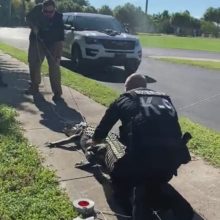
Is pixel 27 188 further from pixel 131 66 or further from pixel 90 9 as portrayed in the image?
pixel 90 9

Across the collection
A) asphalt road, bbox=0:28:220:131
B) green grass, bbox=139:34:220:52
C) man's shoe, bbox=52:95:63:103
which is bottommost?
green grass, bbox=139:34:220:52

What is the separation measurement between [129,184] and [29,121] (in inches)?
132

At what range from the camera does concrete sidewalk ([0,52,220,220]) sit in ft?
15.0

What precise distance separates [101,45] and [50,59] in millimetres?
5019

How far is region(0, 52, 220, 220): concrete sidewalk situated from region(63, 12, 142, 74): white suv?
3882mm

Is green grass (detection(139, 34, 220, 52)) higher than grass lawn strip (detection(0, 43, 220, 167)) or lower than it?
lower

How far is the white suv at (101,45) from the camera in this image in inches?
530

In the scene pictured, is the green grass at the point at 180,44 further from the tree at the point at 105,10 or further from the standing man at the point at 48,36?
the tree at the point at 105,10

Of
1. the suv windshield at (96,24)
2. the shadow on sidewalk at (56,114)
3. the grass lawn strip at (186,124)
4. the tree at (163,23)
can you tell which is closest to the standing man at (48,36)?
the shadow on sidewalk at (56,114)

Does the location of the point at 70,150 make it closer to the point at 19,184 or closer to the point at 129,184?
the point at 19,184

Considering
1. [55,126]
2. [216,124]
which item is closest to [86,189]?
[55,126]

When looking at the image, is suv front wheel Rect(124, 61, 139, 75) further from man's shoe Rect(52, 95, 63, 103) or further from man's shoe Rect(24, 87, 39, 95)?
man's shoe Rect(52, 95, 63, 103)

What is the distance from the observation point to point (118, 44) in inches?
534

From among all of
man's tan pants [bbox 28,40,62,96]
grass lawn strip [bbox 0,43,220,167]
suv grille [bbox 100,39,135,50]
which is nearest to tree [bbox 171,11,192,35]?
suv grille [bbox 100,39,135,50]
